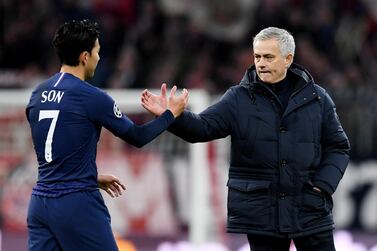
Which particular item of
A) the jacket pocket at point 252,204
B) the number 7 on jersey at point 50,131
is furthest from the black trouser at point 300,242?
the number 7 on jersey at point 50,131

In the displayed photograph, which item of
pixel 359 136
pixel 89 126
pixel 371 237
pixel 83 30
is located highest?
pixel 83 30

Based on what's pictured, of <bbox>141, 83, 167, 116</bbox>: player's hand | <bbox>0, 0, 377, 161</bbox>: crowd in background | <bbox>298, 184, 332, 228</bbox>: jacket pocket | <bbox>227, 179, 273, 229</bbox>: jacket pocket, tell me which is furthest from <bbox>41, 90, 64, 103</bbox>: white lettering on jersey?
<bbox>0, 0, 377, 161</bbox>: crowd in background

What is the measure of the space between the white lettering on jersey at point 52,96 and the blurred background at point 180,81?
465 cm

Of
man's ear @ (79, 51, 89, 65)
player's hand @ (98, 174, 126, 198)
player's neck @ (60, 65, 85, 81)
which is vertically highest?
man's ear @ (79, 51, 89, 65)

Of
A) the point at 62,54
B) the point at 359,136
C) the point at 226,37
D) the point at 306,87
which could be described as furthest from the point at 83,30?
the point at 226,37

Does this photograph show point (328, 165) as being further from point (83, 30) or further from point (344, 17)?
point (344, 17)

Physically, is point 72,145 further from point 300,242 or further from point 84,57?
point 300,242

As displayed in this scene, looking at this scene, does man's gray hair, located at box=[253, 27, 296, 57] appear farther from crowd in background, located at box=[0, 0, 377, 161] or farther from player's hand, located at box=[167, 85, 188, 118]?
crowd in background, located at box=[0, 0, 377, 161]

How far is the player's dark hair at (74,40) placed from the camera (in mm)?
6477

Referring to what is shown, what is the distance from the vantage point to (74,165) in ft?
21.1

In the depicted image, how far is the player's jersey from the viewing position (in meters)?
6.44

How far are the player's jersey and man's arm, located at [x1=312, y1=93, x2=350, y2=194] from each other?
114 centimetres

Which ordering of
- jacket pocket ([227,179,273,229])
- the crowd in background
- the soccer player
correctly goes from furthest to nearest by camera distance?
the crowd in background → jacket pocket ([227,179,273,229]) → the soccer player

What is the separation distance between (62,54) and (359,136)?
6.61 m
